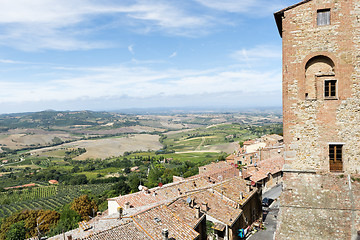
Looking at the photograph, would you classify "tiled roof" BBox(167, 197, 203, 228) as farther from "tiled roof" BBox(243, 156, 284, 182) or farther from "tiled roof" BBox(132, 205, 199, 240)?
"tiled roof" BBox(243, 156, 284, 182)

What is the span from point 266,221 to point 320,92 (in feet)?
72.6

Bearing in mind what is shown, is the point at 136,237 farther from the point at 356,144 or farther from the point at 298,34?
the point at 298,34

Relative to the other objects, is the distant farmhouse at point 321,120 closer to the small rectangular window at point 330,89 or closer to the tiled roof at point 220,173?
the small rectangular window at point 330,89

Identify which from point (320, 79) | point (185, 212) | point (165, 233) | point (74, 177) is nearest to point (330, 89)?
point (320, 79)

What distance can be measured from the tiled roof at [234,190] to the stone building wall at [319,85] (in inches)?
566

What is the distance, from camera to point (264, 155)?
5562cm

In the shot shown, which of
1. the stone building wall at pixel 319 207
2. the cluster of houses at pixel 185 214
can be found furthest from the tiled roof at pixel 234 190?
the stone building wall at pixel 319 207

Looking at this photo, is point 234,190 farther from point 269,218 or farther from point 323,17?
point 323,17

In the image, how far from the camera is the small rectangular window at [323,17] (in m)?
12.1

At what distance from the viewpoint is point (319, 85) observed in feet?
40.5

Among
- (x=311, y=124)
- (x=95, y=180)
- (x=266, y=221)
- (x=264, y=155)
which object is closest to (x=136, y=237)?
(x=311, y=124)

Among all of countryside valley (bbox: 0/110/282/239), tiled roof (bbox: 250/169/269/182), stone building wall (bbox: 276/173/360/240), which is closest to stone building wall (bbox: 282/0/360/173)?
stone building wall (bbox: 276/173/360/240)

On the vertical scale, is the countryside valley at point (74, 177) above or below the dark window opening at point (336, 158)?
below

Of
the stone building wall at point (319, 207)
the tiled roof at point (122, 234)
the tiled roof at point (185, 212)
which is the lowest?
the tiled roof at point (185, 212)
